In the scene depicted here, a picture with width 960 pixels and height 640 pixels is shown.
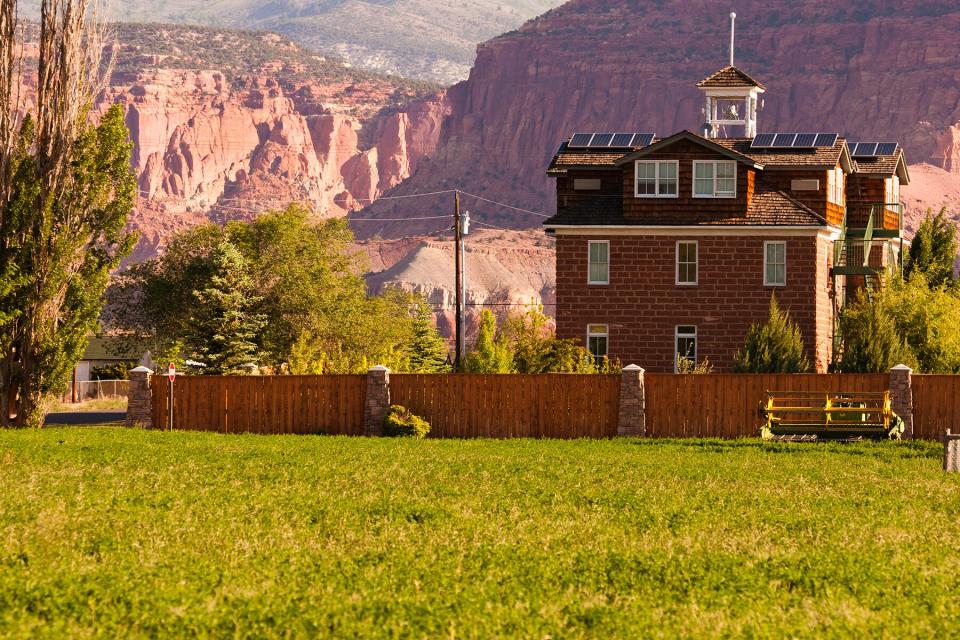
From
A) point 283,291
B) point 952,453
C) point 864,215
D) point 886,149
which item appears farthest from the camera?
point 283,291

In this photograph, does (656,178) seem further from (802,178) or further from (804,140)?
(804,140)

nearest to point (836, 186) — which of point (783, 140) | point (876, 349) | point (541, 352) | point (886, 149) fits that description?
point (783, 140)

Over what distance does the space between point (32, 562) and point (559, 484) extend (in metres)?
11.4

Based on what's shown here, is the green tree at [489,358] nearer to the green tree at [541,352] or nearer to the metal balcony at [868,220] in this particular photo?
the green tree at [541,352]

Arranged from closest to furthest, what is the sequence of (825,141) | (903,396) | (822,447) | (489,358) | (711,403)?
1. (822,447)
2. (903,396)
3. (711,403)
4. (489,358)
5. (825,141)

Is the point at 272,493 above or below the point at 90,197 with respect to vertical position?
below

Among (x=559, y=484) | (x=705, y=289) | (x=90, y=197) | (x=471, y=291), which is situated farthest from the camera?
(x=471, y=291)

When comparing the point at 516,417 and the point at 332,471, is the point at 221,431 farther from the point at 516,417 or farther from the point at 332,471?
the point at 332,471

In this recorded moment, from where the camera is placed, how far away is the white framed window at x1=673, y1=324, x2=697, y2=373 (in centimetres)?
5538

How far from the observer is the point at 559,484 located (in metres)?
24.4

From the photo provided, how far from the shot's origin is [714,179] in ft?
→ 182

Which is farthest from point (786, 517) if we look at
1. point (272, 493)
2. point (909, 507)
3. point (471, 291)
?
point (471, 291)

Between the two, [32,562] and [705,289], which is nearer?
[32,562]

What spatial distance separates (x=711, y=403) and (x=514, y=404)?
19.1 feet
